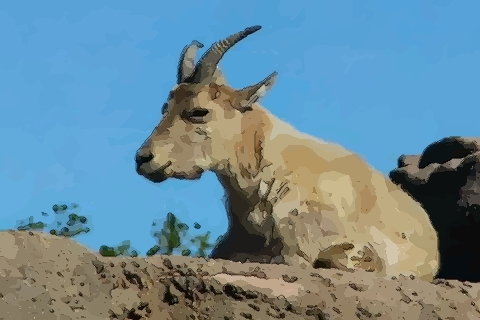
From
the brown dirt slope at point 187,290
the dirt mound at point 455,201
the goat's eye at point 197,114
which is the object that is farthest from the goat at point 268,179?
the dirt mound at point 455,201

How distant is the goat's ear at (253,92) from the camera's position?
9.27m

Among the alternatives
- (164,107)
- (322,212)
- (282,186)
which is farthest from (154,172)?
(322,212)

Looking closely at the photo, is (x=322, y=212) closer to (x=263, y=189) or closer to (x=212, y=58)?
(x=263, y=189)

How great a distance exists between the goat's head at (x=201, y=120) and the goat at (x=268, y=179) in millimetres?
12

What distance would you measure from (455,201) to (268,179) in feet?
23.6

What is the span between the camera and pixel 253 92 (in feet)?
30.6

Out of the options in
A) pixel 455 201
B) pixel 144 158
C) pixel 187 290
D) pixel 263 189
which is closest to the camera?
pixel 187 290

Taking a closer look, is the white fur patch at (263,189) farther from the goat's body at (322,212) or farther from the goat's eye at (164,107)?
the goat's eye at (164,107)

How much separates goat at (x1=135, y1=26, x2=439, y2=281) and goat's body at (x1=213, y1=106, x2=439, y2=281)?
0.04 feet

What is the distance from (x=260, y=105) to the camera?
9688 mm

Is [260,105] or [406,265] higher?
[260,105]

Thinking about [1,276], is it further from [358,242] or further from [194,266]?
[358,242]

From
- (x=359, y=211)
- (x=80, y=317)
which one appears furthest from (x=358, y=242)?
(x=80, y=317)

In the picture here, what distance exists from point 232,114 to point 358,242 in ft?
6.99
